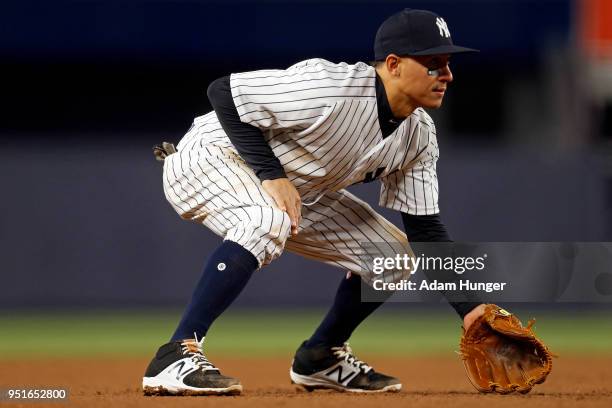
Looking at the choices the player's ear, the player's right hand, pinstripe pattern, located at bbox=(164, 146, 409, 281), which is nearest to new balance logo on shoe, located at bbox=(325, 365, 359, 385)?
pinstripe pattern, located at bbox=(164, 146, 409, 281)

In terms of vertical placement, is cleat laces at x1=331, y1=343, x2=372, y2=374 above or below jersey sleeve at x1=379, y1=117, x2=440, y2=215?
below

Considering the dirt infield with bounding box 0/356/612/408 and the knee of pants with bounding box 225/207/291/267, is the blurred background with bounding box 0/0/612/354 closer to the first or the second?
the dirt infield with bounding box 0/356/612/408

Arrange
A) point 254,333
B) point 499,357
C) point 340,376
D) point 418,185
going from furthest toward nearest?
point 254,333, point 340,376, point 418,185, point 499,357

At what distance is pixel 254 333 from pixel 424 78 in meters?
4.43

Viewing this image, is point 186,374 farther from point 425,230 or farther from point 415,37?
point 415,37

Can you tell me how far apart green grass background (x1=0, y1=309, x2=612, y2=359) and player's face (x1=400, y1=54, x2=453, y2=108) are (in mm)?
2934

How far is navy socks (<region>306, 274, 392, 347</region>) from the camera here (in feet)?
15.1

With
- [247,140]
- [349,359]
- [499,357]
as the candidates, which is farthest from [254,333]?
[247,140]

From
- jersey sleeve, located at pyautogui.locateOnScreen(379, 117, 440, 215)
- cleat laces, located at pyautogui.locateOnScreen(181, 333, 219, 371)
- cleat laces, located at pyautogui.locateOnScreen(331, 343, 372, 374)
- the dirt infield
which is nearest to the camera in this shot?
the dirt infield

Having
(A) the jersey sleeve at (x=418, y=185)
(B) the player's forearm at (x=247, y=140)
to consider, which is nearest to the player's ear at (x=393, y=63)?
(A) the jersey sleeve at (x=418, y=185)

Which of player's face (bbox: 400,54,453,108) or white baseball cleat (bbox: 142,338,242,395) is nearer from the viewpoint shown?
white baseball cleat (bbox: 142,338,242,395)

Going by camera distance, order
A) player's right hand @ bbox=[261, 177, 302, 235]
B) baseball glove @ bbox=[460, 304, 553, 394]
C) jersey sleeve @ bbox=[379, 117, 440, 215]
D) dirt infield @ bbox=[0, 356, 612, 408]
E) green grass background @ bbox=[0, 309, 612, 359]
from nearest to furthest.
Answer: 1. dirt infield @ bbox=[0, 356, 612, 408]
2. player's right hand @ bbox=[261, 177, 302, 235]
3. baseball glove @ bbox=[460, 304, 553, 394]
4. jersey sleeve @ bbox=[379, 117, 440, 215]
5. green grass background @ bbox=[0, 309, 612, 359]

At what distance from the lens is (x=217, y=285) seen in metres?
3.93

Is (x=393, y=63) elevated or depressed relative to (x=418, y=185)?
elevated
